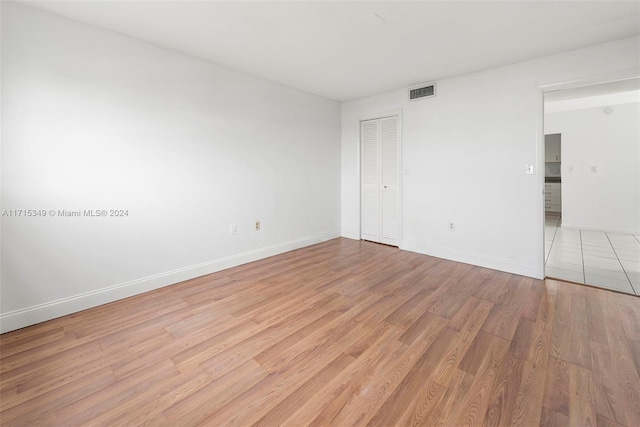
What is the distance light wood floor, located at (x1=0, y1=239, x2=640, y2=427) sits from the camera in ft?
4.55

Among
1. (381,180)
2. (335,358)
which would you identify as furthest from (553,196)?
(335,358)

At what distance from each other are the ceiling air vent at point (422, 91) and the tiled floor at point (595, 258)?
271 centimetres

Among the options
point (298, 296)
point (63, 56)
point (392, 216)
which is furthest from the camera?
point (392, 216)

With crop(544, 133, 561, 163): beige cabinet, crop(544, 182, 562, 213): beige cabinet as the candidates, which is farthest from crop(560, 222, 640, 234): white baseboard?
crop(544, 133, 561, 163): beige cabinet

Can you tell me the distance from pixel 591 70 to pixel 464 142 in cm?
129

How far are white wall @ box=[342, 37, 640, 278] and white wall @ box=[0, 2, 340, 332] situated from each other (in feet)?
6.87

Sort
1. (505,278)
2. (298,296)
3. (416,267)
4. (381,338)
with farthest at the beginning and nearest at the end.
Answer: (416,267) → (505,278) → (298,296) → (381,338)

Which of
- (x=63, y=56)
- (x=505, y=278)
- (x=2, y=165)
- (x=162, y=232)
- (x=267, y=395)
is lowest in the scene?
(x=267, y=395)

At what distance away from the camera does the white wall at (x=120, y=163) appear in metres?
2.13

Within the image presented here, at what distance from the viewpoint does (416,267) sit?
3514 millimetres

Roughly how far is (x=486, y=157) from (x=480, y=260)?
1.31 m

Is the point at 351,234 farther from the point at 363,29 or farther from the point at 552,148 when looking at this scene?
the point at 552,148

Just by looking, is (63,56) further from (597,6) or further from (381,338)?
(597,6)

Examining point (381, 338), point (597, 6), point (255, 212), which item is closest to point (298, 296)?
point (381, 338)
